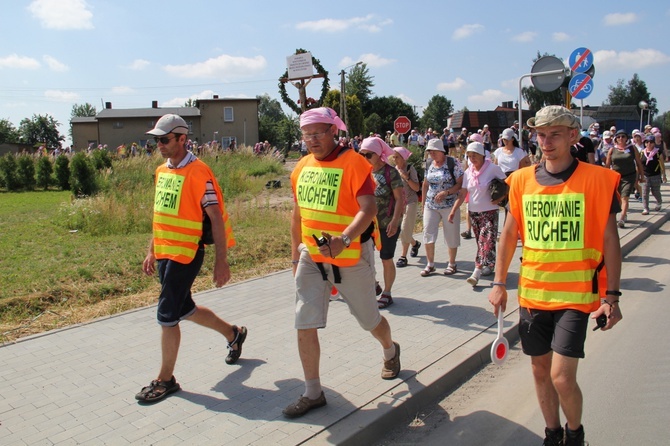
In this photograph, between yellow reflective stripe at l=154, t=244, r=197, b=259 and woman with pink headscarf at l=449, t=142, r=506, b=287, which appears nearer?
yellow reflective stripe at l=154, t=244, r=197, b=259

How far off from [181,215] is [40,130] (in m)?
104

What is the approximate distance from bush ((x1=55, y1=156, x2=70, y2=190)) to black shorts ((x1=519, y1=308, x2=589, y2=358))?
2405 centimetres

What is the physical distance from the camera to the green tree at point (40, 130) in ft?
307

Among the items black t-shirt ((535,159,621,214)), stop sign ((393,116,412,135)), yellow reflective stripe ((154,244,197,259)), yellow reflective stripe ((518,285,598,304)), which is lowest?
yellow reflective stripe ((518,285,598,304))

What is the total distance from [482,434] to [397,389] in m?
0.70

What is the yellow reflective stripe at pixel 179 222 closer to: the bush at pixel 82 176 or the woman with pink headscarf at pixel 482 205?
the woman with pink headscarf at pixel 482 205

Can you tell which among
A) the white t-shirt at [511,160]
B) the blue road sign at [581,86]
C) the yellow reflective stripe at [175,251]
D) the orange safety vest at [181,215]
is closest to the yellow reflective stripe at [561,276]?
the orange safety vest at [181,215]

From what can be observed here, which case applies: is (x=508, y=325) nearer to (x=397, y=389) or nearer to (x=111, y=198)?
(x=397, y=389)

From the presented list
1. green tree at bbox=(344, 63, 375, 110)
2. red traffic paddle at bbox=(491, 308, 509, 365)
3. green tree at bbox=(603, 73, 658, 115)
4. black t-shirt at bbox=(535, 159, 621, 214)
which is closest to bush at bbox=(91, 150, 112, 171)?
red traffic paddle at bbox=(491, 308, 509, 365)

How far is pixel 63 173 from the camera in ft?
78.4

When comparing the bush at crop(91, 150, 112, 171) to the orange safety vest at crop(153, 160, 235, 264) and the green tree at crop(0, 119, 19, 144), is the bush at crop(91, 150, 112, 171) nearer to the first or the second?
the orange safety vest at crop(153, 160, 235, 264)

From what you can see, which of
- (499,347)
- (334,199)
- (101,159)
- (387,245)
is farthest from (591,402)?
(101,159)

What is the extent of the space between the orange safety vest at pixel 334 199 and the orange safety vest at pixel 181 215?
76cm

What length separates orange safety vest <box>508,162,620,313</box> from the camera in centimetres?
298
